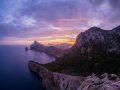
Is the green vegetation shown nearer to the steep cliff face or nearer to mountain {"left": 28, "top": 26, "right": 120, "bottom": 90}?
mountain {"left": 28, "top": 26, "right": 120, "bottom": 90}

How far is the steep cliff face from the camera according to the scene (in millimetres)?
164875

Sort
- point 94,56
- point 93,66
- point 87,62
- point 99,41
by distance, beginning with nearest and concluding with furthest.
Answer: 1. point 93,66
2. point 87,62
3. point 94,56
4. point 99,41

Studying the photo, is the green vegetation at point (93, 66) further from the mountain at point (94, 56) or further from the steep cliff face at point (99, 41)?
the steep cliff face at point (99, 41)

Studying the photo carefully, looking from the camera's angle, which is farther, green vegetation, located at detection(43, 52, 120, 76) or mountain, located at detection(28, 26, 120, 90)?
green vegetation, located at detection(43, 52, 120, 76)

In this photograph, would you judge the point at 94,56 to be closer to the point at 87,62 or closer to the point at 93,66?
the point at 87,62

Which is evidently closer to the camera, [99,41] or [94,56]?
[94,56]

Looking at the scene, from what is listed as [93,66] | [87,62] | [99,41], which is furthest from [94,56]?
[99,41]

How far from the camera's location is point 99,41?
178625mm

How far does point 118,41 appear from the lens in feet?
563

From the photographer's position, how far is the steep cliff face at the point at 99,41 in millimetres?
164875

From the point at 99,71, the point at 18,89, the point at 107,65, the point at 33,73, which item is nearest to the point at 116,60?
the point at 107,65

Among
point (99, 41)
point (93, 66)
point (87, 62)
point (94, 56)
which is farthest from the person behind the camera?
point (99, 41)

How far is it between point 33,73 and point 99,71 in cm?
9009

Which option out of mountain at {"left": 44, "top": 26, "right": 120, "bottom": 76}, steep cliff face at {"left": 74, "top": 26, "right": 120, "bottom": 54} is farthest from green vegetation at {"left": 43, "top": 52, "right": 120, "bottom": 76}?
steep cliff face at {"left": 74, "top": 26, "right": 120, "bottom": 54}
